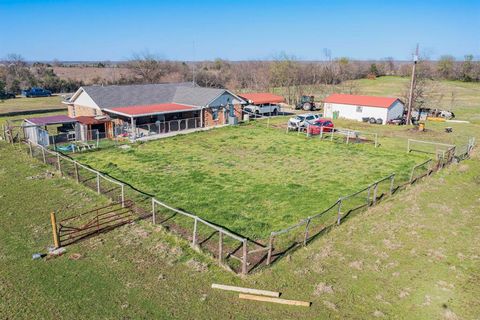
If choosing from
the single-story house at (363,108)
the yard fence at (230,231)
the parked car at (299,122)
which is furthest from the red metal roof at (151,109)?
the single-story house at (363,108)

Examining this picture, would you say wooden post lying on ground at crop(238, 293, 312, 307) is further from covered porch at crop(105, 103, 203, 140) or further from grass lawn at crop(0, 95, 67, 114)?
grass lawn at crop(0, 95, 67, 114)

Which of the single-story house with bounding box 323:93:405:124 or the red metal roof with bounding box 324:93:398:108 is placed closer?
the single-story house with bounding box 323:93:405:124

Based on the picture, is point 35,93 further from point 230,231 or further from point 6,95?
point 230,231

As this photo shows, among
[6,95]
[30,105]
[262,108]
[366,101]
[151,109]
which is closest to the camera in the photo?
[151,109]

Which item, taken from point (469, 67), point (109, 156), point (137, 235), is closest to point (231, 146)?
point (109, 156)

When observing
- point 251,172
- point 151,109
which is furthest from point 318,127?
point 151,109

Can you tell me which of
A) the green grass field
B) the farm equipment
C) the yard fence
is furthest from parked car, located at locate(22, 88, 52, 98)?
the green grass field

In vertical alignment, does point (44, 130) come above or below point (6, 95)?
below
